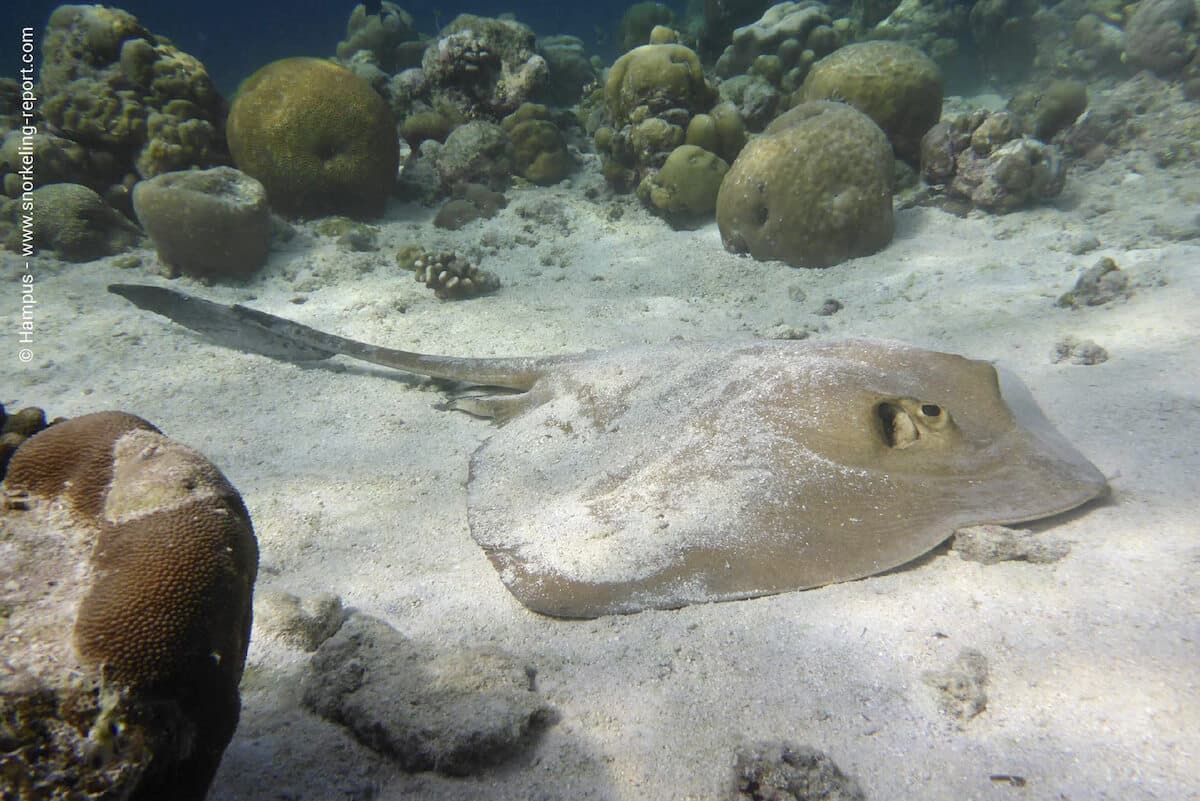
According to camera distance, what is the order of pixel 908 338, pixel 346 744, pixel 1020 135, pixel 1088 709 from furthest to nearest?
pixel 1020 135 → pixel 908 338 → pixel 346 744 → pixel 1088 709

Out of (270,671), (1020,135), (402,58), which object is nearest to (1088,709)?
(270,671)

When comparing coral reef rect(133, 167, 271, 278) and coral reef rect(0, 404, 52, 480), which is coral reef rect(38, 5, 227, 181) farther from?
coral reef rect(0, 404, 52, 480)

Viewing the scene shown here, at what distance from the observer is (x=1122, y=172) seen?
7.30 meters

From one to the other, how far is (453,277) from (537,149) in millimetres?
4030

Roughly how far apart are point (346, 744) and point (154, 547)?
3.13 feet

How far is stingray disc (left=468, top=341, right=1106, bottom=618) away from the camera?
2301 millimetres

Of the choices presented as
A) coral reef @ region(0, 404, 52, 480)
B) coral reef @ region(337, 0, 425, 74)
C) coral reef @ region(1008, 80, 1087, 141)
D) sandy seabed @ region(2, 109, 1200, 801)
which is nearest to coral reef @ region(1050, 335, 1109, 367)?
sandy seabed @ region(2, 109, 1200, 801)

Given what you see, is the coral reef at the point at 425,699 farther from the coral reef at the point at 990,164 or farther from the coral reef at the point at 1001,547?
the coral reef at the point at 990,164

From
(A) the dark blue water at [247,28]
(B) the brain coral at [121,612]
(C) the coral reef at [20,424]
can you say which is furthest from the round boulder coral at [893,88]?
(A) the dark blue water at [247,28]

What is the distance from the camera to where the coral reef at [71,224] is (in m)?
6.82

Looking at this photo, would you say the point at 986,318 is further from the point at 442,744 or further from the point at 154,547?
the point at 154,547

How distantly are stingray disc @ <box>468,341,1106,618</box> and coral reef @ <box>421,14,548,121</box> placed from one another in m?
8.92

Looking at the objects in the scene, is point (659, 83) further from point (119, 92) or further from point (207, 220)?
point (119, 92)

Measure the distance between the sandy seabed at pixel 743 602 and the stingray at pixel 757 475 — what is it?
0.17 metres
